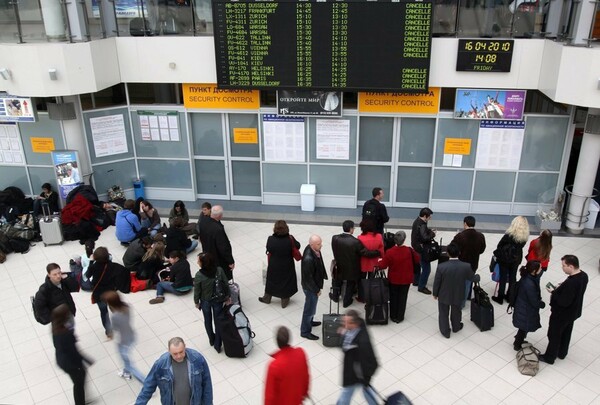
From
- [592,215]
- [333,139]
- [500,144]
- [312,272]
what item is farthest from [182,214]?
[592,215]

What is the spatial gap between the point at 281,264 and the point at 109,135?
6336mm

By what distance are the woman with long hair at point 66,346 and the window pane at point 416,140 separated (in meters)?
7.85

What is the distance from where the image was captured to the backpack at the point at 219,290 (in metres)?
6.63

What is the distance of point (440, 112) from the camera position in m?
11.0

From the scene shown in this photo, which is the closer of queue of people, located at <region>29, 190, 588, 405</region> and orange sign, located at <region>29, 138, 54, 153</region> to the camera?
queue of people, located at <region>29, 190, 588, 405</region>

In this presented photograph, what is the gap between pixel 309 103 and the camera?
36.5 ft

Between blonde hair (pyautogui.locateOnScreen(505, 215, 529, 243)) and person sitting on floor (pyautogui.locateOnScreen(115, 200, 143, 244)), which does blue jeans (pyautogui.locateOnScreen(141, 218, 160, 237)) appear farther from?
blonde hair (pyautogui.locateOnScreen(505, 215, 529, 243))

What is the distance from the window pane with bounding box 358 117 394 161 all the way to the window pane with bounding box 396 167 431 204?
0.53 metres

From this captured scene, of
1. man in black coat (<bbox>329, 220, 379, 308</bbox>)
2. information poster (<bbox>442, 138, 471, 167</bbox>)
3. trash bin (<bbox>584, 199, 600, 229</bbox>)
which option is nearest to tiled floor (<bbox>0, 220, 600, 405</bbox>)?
man in black coat (<bbox>329, 220, 379, 308</bbox>)

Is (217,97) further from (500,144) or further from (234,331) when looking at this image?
(234,331)

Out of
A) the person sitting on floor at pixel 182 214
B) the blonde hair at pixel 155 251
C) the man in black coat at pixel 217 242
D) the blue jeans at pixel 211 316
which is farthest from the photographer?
the person sitting on floor at pixel 182 214

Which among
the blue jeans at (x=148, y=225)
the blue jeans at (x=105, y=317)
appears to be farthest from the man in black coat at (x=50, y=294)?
the blue jeans at (x=148, y=225)

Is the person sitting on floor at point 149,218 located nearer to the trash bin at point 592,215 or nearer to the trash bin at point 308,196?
the trash bin at point 308,196

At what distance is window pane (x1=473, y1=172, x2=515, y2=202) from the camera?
1127 centimetres
